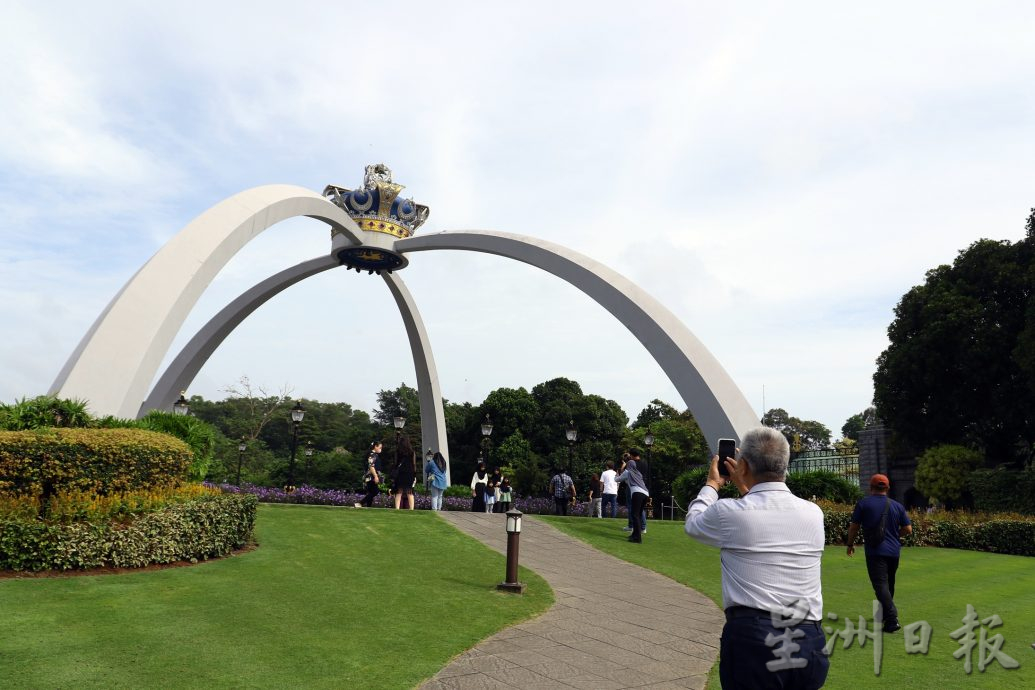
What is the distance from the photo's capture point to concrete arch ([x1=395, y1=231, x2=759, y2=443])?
17.1 meters

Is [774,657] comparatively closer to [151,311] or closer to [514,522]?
[514,522]

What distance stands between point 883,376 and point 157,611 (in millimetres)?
32464

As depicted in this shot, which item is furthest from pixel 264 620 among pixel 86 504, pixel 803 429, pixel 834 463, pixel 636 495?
pixel 803 429

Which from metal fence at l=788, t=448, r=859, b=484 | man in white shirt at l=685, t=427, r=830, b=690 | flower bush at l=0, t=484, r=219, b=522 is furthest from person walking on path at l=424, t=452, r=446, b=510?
metal fence at l=788, t=448, r=859, b=484

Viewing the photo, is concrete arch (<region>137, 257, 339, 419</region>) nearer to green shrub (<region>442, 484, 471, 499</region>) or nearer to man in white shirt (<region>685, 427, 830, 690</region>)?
green shrub (<region>442, 484, 471, 499</region>)

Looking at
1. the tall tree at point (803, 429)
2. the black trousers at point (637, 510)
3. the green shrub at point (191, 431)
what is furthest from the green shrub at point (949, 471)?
the tall tree at point (803, 429)

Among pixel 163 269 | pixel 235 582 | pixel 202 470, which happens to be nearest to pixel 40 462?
pixel 235 582

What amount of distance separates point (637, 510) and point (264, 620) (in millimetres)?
7677

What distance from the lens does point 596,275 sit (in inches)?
780

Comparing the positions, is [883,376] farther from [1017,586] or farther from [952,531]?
[1017,586]

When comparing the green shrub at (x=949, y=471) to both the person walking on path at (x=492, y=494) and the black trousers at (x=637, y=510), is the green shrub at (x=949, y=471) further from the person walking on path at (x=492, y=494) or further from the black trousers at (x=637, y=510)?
the black trousers at (x=637, y=510)

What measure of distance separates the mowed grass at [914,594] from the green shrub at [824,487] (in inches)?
98.2

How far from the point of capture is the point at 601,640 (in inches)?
250

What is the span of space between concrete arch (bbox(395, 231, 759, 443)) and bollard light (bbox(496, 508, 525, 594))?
9.26 meters
